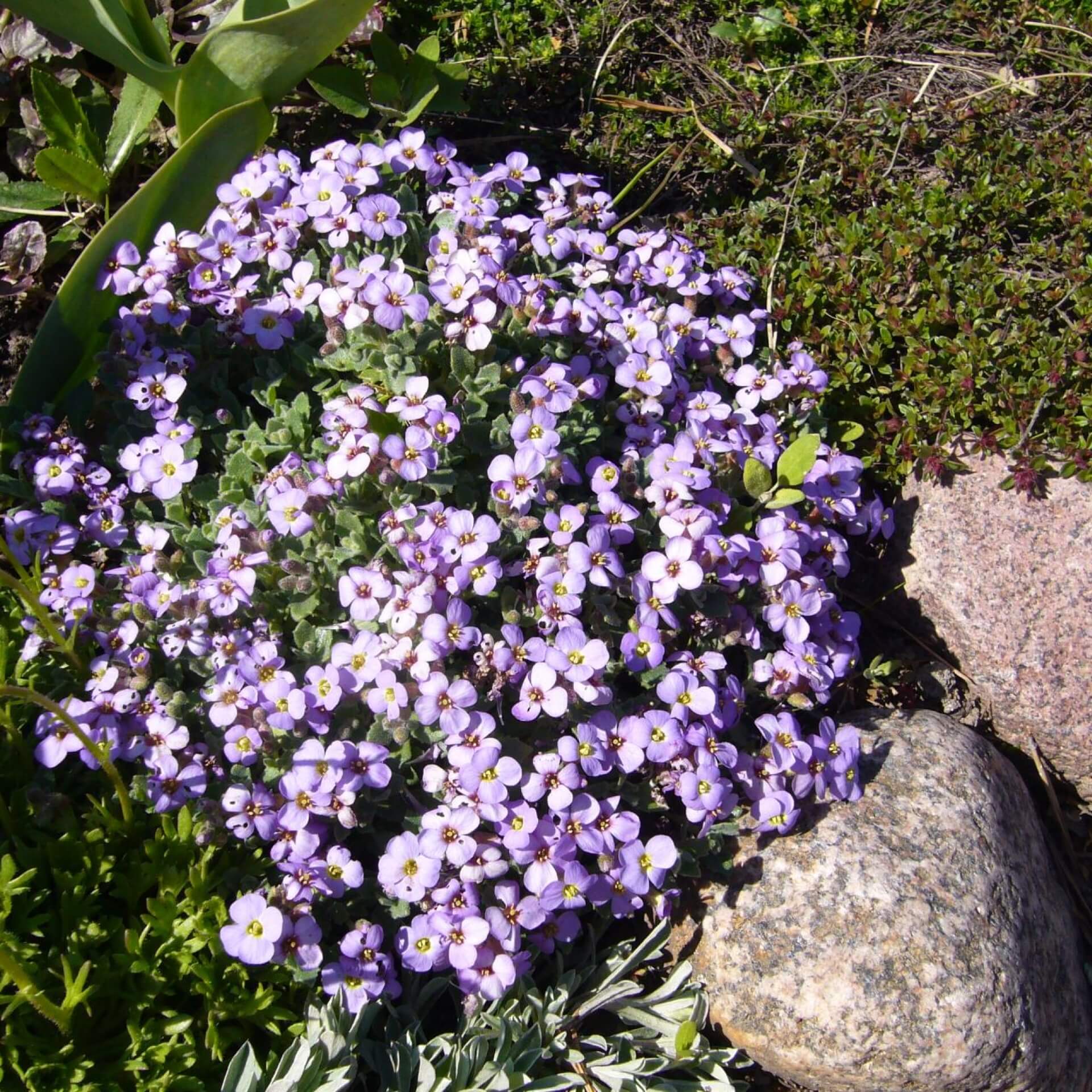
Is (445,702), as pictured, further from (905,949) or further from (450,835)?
(905,949)

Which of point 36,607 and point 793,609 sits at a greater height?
point 36,607

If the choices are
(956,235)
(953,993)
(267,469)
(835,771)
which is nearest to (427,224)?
(267,469)

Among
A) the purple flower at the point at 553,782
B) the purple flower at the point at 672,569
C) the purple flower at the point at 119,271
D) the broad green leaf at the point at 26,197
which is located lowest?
the purple flower at the point at 553,782

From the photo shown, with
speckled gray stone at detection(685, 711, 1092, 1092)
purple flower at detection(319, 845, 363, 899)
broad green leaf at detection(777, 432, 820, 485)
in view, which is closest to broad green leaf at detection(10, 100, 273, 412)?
purple flower at detection(319, 845, 363, 899)

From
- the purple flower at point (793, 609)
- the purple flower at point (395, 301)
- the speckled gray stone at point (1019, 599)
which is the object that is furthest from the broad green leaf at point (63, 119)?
the speckled gray stone at point (1019, 599)

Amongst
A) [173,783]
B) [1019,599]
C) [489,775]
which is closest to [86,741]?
[173,783]

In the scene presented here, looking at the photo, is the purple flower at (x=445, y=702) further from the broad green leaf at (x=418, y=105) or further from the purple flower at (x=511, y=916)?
the broad green leaf at (x=418, y=105)
